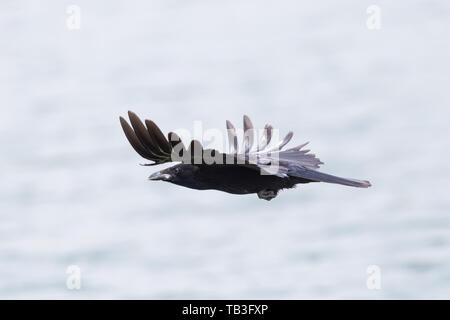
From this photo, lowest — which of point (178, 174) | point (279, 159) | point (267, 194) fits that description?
point (267, 194)

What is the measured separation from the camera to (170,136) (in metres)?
12.4

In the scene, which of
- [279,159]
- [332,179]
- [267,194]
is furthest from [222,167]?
[332,179]

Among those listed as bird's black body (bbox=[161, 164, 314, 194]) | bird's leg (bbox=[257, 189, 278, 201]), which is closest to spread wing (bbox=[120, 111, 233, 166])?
bird's black body (bbox=[161, 164, 314, 194])

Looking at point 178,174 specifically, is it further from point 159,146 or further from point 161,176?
point 159,146

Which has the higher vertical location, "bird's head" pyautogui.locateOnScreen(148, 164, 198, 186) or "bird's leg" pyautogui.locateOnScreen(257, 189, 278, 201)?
"bird's head" pyautogui.locateOnScreen(148, 164, 198, 186)

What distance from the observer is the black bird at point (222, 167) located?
41.9 ft

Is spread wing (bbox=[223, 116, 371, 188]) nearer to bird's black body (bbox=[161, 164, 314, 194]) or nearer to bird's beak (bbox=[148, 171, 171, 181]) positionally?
bird's black body (bbox=[161, 164, 314, 194])

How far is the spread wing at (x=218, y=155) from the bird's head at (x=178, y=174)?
1.38 ft

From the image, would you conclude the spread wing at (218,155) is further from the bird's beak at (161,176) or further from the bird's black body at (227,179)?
the bird's beak at (161,176)

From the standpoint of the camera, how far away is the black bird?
12.8 m

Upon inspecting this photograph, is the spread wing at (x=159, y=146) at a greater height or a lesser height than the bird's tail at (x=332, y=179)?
greater

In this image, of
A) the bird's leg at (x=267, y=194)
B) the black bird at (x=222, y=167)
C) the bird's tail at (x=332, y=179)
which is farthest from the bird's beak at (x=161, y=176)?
the bird's tail at (x=332, y=179)

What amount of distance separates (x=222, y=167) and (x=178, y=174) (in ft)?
1.73

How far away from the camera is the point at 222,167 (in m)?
13.5
